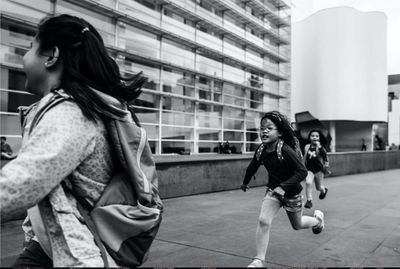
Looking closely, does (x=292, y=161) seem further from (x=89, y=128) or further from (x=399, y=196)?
(x=399, y=196)

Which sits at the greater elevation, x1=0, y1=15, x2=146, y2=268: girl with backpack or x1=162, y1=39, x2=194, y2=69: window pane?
x1=162, y1=39, x2=194, y2=69: window pane

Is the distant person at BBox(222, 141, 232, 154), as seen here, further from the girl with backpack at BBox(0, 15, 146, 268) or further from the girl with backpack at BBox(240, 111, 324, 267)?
the girl with backpack at BBox(0, 15, 146, 268)

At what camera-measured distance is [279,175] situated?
4293 millimetres

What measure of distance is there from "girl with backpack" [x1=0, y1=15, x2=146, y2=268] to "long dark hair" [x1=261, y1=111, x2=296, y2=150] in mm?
3094

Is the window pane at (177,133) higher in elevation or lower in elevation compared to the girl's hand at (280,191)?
higher

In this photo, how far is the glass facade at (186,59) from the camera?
20.1 meters

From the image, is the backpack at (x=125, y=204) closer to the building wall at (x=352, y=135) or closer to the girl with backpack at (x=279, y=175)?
the girl with backpack at (x=279, y=175)

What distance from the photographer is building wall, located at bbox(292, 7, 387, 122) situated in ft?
155

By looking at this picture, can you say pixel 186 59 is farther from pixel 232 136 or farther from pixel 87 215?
pixel 87 215

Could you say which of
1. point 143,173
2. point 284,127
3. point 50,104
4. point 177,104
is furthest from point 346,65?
point 50,104

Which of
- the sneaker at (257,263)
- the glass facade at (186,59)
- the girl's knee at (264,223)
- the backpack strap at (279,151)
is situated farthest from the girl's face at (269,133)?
the glass facade at (186,59)

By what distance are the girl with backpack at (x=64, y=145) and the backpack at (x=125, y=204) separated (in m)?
0.02

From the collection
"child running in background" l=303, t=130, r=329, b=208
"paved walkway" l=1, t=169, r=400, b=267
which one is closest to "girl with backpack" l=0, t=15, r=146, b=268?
"paved walkway" l=1, t=169, r=400, b=267

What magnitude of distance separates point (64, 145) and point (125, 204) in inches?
12.8
